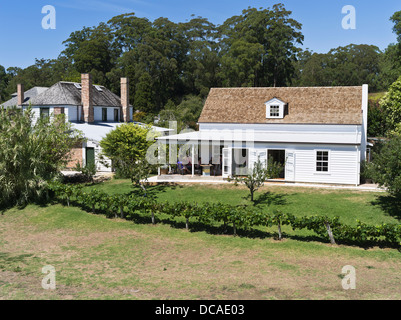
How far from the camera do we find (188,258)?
1642cm

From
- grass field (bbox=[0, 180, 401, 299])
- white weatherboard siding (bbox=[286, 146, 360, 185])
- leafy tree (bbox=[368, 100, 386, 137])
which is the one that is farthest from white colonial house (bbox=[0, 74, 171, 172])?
leafy tree (bbox=[368, 100, 386, 137])

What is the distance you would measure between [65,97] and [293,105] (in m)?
26.1

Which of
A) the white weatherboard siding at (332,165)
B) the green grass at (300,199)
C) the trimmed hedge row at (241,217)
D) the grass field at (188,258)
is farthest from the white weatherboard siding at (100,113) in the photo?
the white weatherboard siding at (332,165)

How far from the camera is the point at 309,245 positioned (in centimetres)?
1800

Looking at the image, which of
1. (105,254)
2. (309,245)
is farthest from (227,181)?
(105,254)

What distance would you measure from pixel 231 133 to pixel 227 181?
424 centimetres

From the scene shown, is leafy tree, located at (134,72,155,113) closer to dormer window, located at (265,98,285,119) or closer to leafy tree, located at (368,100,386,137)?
leafy tree, located at (368,100,386,137)

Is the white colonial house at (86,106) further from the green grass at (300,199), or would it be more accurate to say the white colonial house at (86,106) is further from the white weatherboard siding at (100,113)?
the green grass at (300,199)

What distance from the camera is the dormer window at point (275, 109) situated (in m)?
30.2

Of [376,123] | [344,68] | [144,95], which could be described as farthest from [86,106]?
[344,68]

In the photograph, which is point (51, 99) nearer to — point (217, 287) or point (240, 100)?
point (240, 100)

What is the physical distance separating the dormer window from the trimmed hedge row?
11.2 metres

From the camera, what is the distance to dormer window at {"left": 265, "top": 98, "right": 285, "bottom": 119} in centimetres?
3023

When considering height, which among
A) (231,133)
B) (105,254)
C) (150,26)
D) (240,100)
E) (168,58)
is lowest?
(105,254)
